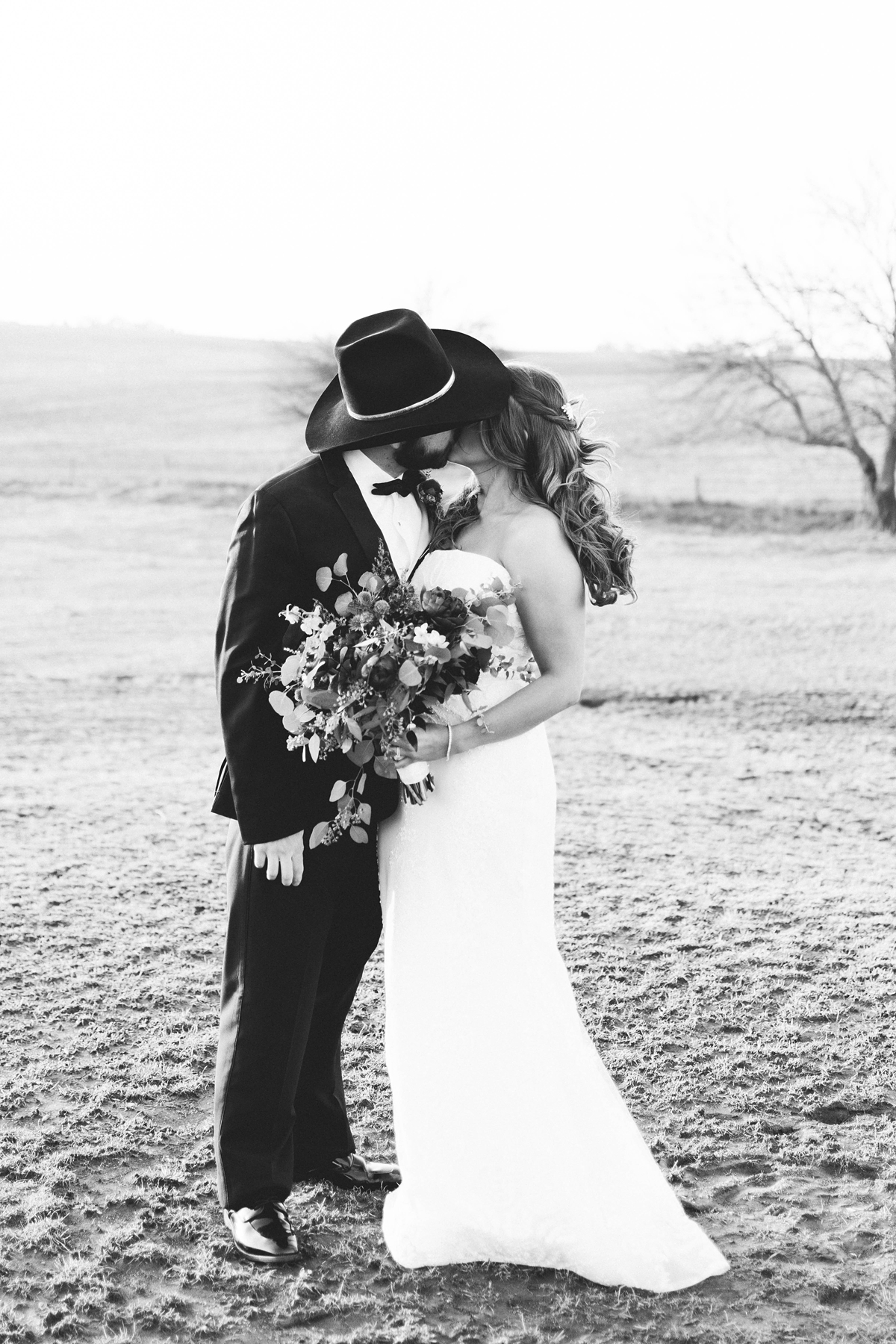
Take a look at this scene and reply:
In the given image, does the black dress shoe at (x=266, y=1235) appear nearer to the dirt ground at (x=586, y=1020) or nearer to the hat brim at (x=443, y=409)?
the dirt ground at (x=586, y=1020)

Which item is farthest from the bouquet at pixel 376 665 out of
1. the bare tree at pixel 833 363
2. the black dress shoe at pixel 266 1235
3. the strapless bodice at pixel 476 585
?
the bare tree at pixel 833 363

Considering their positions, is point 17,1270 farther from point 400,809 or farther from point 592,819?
point 592,819

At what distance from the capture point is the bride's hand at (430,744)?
2990mm

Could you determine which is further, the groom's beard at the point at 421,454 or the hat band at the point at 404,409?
the groom's beard at the point at 421,454

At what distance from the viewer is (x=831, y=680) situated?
12.9m

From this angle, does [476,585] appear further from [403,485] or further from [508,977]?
[508,977]

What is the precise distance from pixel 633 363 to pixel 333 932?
4931 cm

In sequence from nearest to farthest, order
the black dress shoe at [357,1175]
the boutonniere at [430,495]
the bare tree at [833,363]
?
1. the boutonniere at [430,495]
2. the black dress shoe at [357,1175]
3. the bare tree at [833,363]

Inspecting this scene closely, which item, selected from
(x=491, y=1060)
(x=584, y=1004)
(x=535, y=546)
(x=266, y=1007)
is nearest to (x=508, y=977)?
(x=491, y=1060)

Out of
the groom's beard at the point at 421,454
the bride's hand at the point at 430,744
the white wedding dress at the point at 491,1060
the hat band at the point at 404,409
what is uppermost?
the hat band at the point at 404,409

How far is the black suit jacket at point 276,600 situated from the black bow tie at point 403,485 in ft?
0.18

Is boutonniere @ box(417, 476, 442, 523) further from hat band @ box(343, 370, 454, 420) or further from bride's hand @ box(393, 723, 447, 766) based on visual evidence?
bride's hand @ box(393, 723, 447, 766)

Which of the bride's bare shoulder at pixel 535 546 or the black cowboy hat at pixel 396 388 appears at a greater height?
the black cowboy hat at pixel 396 388

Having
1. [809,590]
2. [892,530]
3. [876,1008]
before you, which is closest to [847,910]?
[876,1008]
